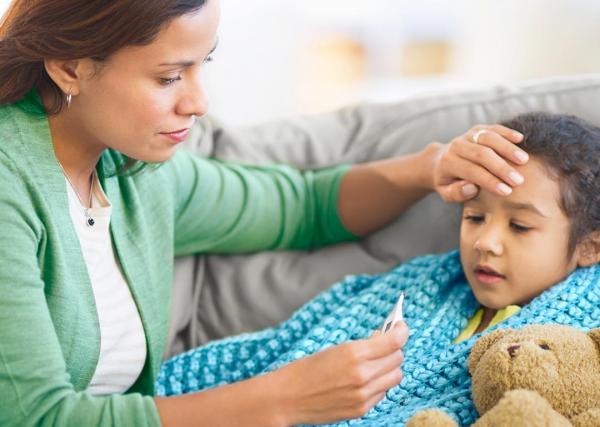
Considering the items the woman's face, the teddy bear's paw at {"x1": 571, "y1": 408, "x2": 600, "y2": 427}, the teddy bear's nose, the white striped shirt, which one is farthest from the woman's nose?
the teddy bear's paw at {"x1": 571, "y1": 408, "x2": 600, "y2": 427}

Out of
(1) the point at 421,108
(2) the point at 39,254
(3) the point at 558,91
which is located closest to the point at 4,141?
(2) the point at 39,254

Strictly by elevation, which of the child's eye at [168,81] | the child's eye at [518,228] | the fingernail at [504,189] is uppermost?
the child's eye at [168,81]

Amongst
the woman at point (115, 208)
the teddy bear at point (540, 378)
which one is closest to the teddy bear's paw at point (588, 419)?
the teddy bear at point (540, 378)

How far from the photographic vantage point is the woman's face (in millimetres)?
1176

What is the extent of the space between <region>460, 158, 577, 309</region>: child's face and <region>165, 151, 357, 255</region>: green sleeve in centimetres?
37

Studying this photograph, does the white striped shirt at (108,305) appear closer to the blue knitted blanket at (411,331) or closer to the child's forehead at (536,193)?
the blue knitted blanket at (411,331)

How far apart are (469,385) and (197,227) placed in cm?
61

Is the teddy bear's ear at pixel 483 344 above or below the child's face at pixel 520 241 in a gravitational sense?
below

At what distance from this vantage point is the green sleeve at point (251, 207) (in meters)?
1.61

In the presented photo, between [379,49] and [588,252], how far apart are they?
2891mm

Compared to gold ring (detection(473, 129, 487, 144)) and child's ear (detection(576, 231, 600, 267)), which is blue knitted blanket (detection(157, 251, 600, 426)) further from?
gold ring (detection(473, 129, 487, 144))

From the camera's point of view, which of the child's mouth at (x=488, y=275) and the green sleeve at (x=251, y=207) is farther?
the green sleeve at (x=251, y=207)

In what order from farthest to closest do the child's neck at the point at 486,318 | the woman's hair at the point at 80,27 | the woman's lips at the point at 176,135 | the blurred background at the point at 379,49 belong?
the blurred background at the point at 379,49 < the child's neck at the point at 486,318 < the woman's lips at the point at 176,135 < the woman's hair at the point at 80,27

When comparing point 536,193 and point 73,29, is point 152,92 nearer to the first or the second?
point 73,29
